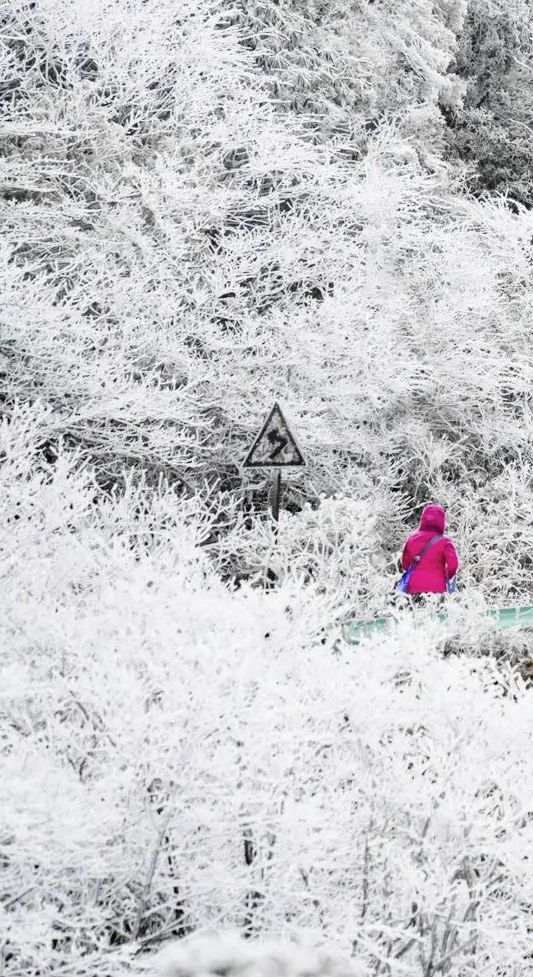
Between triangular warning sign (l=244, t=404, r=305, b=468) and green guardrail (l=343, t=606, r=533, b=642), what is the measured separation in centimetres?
203

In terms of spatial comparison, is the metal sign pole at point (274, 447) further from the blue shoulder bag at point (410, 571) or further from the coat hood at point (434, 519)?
the blue shoulder bag at point (410, 571)

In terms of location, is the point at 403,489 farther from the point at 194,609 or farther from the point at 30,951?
the point at 30,951

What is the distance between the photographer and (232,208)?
598 inches

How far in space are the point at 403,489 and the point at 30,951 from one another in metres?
11.1

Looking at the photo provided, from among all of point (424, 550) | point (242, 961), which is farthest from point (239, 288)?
point (242, 961)

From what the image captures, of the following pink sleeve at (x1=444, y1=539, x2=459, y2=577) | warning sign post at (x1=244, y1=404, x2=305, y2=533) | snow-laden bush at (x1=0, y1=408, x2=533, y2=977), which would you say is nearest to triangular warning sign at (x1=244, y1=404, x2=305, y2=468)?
warning sign post at (x1=244, y1=404, x2=305, y2=533)

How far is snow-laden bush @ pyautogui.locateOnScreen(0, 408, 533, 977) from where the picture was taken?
5.74 meters

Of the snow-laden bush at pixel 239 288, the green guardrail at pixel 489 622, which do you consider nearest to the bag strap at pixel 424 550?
the green guardrail at pixel 489 622

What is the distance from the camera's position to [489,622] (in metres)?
10.6

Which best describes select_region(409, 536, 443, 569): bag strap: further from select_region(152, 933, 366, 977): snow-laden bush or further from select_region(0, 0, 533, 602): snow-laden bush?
select_region(152, 933, 366, 977): snow-laden bush

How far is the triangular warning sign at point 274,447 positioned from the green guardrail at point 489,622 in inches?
79.7

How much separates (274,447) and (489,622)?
365cm

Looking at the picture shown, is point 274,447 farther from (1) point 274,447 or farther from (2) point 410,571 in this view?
(2) point 410,571

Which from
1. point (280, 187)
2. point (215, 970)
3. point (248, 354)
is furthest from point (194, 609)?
point (280, 187)
